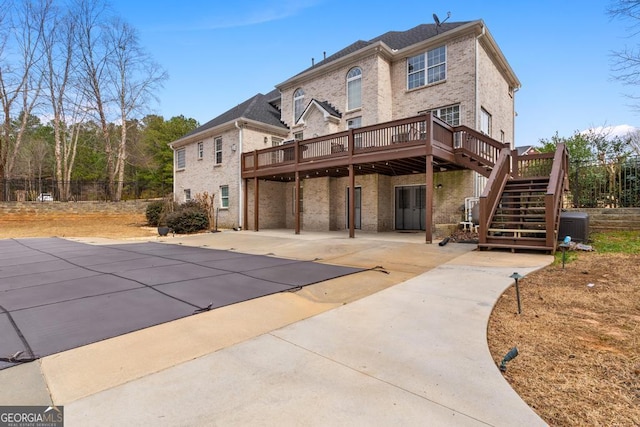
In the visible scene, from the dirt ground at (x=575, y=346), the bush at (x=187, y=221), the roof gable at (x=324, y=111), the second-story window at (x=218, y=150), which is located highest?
the roof gable at (x=324, y=111)

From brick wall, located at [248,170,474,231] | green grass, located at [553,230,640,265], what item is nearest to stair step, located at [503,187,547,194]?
green grass, located at [553,230,640,265]

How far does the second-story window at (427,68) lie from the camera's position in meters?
13.6

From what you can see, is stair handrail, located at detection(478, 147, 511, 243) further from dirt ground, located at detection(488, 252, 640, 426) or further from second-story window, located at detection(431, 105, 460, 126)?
second-story window, located at detection(431, 105, 460, 126)

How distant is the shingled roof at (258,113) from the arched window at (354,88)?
475cm

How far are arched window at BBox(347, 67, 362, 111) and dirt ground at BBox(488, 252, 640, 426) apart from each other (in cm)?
1260

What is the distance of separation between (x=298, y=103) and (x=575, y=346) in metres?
17.9

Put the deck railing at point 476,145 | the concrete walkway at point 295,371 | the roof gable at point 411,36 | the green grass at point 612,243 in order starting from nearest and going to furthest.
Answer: the concrete walkway at point 295,371 < the green grass at point 612,243 < the deck railing at point 476,145 < the roof gable at point 411,36

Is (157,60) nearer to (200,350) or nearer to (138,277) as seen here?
(138,277)

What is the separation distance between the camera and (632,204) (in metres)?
11.1

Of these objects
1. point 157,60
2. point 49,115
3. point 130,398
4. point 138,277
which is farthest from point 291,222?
point 49,115

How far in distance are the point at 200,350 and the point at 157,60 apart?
3116cm

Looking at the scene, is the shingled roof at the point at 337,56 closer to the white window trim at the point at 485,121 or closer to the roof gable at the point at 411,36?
the roof gable at the point at 411,36

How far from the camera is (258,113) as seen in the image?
19062 millimetres

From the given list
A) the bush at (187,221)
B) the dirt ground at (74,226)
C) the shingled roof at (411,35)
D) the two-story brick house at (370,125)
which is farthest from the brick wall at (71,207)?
the shingled roof at (411,35)
